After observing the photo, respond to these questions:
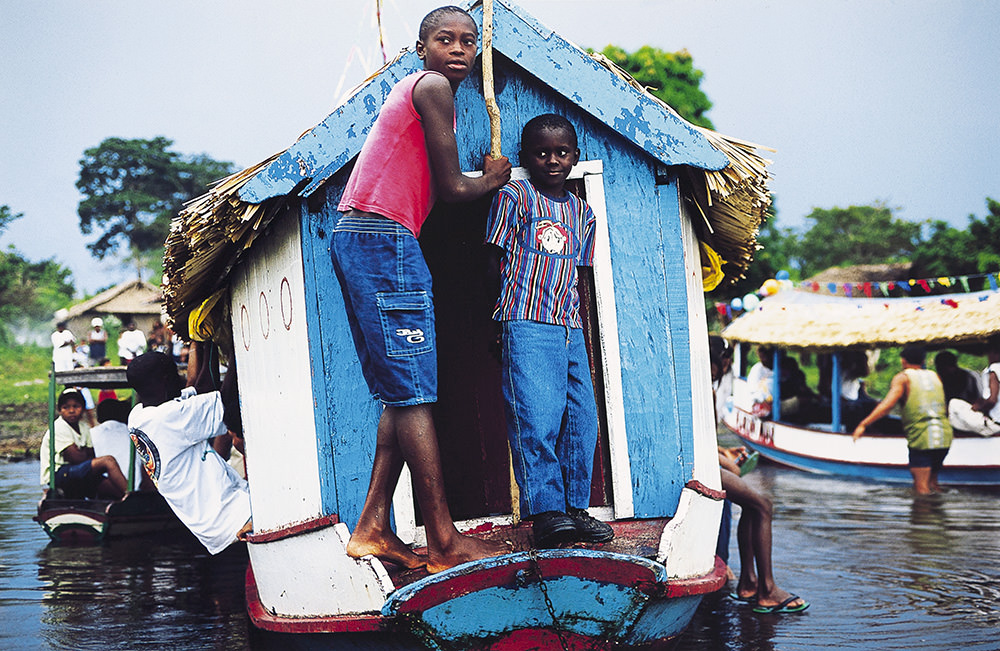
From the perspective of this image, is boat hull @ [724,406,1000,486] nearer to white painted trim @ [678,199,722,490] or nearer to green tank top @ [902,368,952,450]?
green tank top @ [902,368,952,450]

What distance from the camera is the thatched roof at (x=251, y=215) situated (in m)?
3.63

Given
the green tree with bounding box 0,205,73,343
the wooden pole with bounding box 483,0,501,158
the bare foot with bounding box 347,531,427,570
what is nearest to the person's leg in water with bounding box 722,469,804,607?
the bare foot with bounding box 347,531,427,570

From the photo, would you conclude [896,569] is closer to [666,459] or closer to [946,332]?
[666,459]

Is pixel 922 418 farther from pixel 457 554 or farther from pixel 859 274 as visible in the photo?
pixel 859 274

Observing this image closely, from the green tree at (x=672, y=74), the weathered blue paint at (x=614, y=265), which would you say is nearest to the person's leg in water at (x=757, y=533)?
the weathered blue paint at (x=614, y=265)

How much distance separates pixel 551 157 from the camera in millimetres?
3689

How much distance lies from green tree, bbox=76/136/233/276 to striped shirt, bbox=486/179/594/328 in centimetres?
4679

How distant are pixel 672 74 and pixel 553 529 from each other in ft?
73.9

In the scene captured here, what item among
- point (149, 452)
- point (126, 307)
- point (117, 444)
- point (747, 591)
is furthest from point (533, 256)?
point (126, 307)

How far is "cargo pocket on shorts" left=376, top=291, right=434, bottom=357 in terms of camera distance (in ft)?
10.5

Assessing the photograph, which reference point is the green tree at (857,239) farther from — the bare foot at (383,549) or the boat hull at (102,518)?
the bare foot at (383,549)

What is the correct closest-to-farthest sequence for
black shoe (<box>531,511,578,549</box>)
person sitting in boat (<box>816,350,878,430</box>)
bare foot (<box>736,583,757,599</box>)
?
black shoe (<box>531,511,578,549</box>)
bare foot (<box>736,583,757,599</box>)
person sitting in boat (<box>816,350,878,430</box>)

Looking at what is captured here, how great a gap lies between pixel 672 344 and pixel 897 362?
26183 mm

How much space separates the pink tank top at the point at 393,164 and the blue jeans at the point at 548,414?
0.61 metres
